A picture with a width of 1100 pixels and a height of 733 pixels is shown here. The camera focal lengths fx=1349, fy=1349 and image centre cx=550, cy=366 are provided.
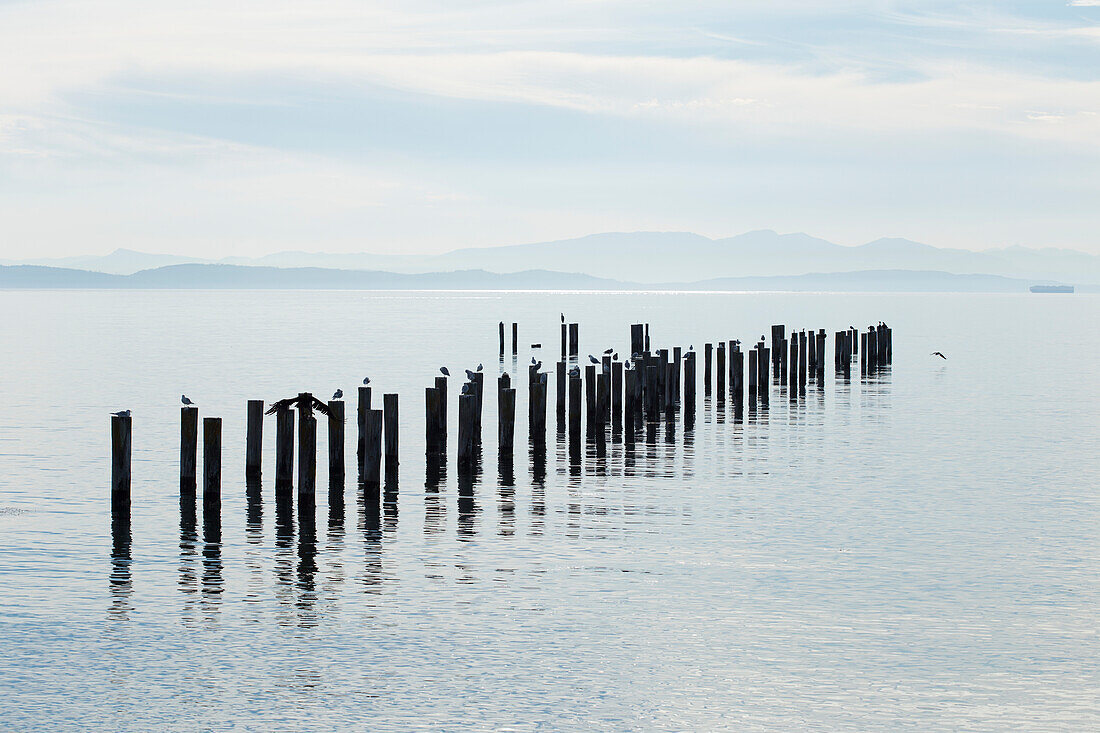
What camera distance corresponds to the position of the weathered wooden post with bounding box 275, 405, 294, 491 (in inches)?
779

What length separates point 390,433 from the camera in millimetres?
22656

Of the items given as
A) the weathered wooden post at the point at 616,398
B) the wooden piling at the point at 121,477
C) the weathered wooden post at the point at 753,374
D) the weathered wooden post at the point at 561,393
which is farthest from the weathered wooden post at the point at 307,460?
the weathered wooden post at the point at 753,374

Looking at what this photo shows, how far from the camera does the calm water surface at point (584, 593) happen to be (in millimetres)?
11422

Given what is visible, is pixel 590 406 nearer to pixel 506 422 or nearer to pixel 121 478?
pixel 506 422

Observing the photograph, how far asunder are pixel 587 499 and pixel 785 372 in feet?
88.6

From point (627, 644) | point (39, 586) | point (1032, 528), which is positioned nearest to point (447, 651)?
point (627, 644)

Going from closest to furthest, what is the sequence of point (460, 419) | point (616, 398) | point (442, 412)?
point (460, 419), point (442, 412), point (616, 398)

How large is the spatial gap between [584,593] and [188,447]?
7.71 metres

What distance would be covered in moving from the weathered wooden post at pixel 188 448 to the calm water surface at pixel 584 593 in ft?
2.40

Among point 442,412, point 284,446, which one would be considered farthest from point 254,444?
point 442,412

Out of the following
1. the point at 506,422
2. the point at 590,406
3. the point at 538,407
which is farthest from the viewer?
the point at 590,406

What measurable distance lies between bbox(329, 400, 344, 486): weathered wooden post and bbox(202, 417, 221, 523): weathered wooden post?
82.1 inches

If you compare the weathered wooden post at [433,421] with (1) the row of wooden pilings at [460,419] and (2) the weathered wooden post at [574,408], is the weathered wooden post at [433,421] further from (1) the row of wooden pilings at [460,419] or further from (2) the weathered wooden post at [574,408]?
(2) the weathered wooden post at [574,408]

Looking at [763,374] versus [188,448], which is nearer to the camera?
[188,448]
